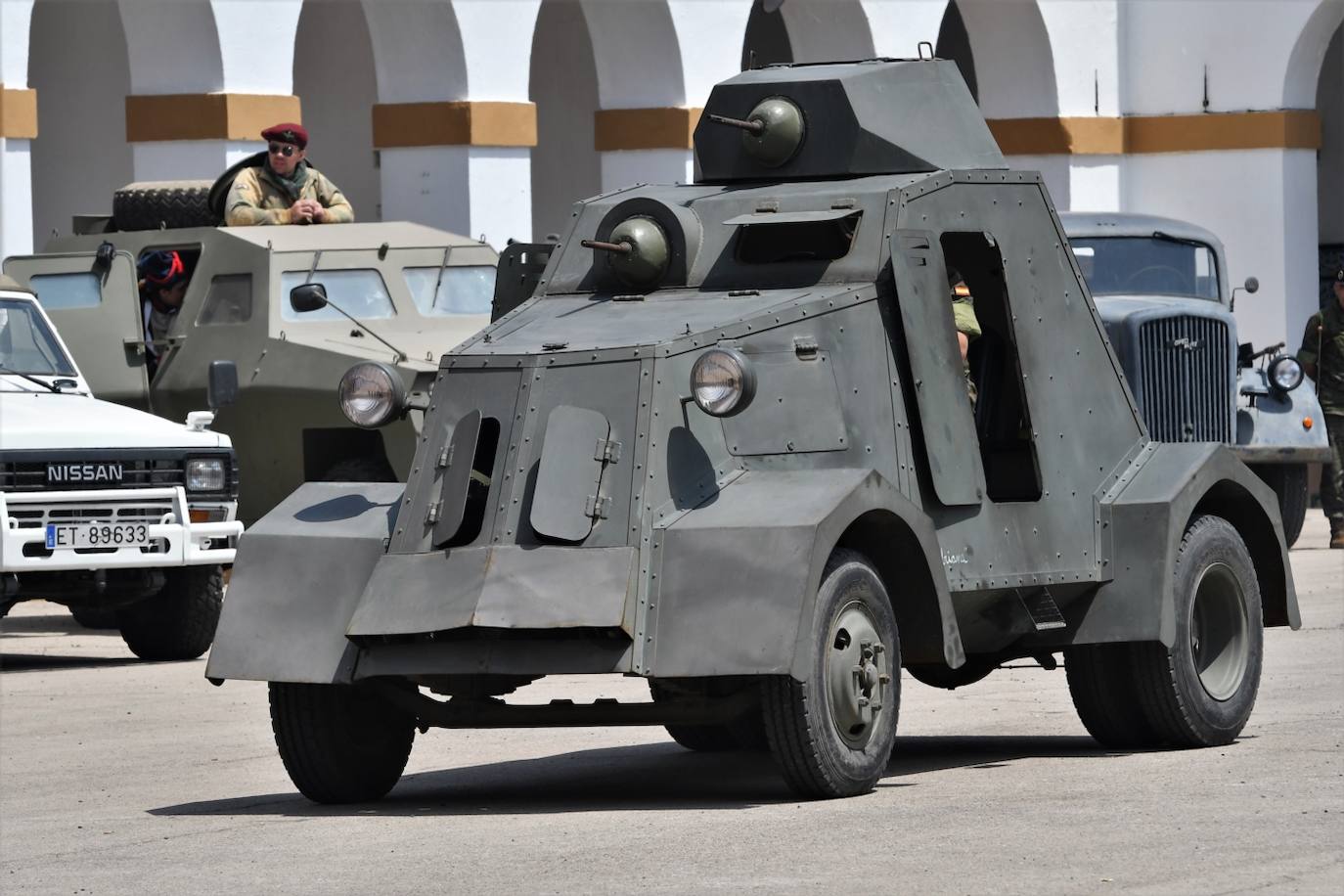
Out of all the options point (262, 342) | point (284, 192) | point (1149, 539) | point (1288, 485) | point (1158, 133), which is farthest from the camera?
point (1158, 133)

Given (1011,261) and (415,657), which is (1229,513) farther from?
(415,657)

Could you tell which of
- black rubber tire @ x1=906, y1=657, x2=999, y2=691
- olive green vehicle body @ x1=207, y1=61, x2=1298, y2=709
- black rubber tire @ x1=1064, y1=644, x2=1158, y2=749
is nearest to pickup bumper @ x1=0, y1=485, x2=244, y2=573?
olive green vehicle body @ x1=207, y1=61, x2=1298, y2=709

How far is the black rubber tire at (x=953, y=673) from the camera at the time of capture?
33.2ft

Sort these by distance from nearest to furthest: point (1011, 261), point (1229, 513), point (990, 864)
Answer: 1. point (990, 864)
2. point (1011, 261)
3. point (1229, 513)

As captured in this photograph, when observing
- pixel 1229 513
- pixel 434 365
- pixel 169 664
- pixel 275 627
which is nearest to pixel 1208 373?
pixel 434 365

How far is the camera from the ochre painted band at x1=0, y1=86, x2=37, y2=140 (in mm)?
19688

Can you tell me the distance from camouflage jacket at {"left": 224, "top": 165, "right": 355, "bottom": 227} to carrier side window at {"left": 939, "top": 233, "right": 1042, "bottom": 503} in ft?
27.6

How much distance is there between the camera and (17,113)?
65.0ft

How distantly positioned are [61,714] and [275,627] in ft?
13.3

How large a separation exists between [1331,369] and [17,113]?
8.95 metres

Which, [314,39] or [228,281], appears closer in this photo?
[228,281]

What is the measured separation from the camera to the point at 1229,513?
1072 cm

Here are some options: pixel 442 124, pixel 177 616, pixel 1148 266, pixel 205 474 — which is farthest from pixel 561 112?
pixel 205 474

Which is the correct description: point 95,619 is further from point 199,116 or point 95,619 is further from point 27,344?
point 199,116
